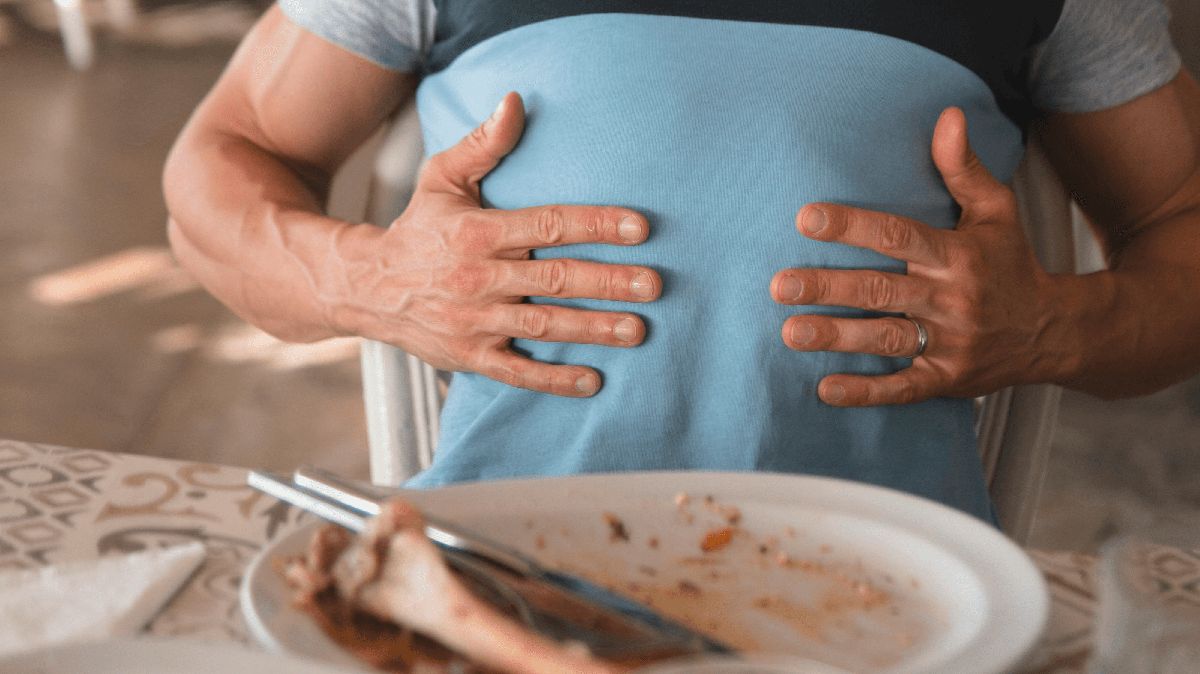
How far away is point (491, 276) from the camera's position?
676 millimetres

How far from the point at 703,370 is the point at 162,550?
347 millimetres

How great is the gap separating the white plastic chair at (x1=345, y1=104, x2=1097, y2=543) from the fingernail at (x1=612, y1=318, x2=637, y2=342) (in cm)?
26

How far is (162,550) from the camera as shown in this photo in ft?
1.49

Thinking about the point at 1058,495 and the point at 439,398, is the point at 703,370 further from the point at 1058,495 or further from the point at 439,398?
the point at 1058,495

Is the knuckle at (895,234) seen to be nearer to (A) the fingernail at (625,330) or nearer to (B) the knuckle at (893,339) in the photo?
(B) the knuckle at (893,339)

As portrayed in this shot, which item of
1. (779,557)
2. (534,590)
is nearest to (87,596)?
(534,590)

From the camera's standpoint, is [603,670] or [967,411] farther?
[967,411]

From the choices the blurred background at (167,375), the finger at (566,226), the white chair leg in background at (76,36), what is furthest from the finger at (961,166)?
the white chair leg in background at (76,36)

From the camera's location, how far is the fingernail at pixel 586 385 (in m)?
0.64

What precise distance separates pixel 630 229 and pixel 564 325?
82mm

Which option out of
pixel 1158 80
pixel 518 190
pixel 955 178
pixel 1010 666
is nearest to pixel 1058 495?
pixel 1158 80

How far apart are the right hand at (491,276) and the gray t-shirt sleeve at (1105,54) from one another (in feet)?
1.30

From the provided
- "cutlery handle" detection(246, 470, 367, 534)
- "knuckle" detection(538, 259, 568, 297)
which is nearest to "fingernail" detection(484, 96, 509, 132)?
"knuckle" detection(538, 259, 568, 297)

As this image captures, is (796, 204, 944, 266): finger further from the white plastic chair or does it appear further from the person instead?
the white plastic chair
